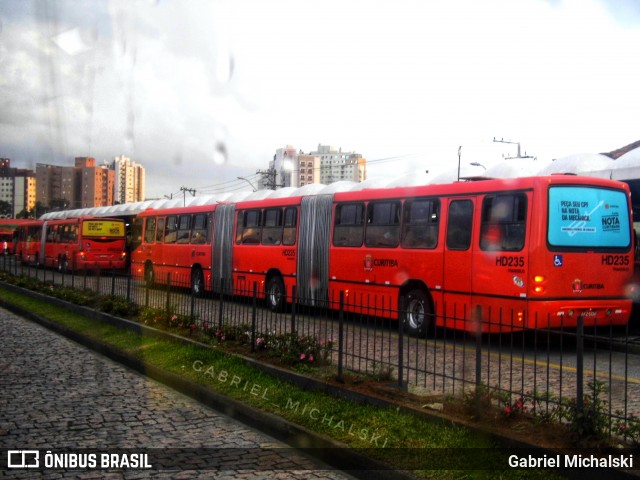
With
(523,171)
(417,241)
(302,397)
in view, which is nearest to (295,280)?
(417,241)

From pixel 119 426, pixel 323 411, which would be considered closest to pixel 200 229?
pixel 119 426

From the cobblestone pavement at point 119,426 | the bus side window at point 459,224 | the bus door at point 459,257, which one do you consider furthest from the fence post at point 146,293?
the bus side window at point 459,224

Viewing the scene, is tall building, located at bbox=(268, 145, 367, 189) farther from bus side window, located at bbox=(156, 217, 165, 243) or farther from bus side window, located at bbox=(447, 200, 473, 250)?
bus side window, located at bbox=(447, 200, 473, 250)

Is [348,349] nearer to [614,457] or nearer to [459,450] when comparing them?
[459,450]

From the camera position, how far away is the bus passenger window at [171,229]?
83.4 feet

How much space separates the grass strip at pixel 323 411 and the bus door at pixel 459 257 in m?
4.86

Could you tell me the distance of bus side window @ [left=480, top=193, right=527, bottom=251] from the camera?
39.6 ft

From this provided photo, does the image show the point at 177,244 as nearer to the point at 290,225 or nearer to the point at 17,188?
the point at 290,225

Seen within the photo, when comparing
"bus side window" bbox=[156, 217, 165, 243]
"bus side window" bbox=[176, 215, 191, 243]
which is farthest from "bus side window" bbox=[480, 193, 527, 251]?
"bus side window" bbox=[156, 217, 165, 243]

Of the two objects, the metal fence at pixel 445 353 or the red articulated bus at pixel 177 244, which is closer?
the metal fence at pixel 445 353

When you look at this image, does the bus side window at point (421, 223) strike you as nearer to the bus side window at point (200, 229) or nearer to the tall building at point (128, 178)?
the bus side window at point (200, 229)

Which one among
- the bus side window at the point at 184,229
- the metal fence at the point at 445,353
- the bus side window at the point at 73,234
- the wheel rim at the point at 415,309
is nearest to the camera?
the metal fence at the point at 445,353

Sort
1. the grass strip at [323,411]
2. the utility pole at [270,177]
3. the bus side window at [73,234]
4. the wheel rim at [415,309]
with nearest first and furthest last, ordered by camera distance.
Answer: the grass strip at [323,411] < the wheel rim at [415,309] < the bus side window at [73,234] < the utility pole at [270,177]

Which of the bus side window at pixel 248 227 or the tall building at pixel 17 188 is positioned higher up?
the tall building at pixel 17 188
